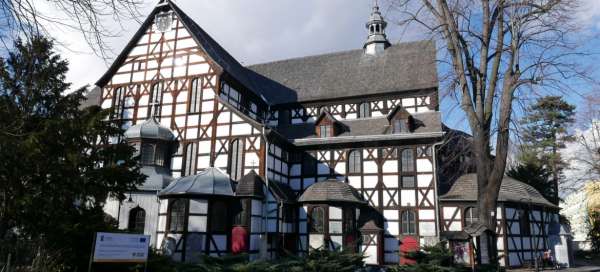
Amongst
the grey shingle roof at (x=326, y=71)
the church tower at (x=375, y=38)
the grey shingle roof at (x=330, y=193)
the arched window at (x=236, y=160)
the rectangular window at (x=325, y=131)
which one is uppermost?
the church tower at (x=375, y=38)

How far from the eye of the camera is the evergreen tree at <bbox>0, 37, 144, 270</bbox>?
502 inches

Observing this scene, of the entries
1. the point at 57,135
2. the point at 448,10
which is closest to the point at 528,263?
the point at 448,10

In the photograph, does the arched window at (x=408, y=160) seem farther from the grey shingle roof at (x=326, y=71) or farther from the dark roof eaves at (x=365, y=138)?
the grey shingle roof at (x=326, y=71)

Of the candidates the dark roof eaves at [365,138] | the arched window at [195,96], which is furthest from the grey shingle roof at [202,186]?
the dark roof eaves at [365,138]

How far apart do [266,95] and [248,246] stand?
13597mm

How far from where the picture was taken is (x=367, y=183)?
25250 mm

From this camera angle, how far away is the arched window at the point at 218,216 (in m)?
21.7

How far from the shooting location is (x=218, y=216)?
72.1 ft

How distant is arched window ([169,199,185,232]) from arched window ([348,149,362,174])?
9794mm

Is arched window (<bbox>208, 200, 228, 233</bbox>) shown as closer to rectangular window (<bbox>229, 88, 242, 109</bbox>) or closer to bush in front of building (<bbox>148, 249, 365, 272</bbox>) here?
rectangular window (<bbox>229, 88, 242, 109</bbox>)

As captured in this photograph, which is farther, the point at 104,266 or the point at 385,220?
the point at 385,220

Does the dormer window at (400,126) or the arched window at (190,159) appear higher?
the dormer window at (400,126)

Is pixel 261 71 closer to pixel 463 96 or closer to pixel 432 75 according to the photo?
pixel 432 75

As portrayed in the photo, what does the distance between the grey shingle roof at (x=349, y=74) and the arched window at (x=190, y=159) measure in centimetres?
841
